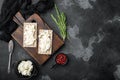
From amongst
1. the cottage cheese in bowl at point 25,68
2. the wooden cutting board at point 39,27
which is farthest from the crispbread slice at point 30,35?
the cottage cheese in bowl at point 25,68

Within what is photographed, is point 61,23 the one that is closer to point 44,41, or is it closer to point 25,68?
point 44,41

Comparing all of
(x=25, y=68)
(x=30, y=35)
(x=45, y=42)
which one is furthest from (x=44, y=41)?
(x=25, y=68)

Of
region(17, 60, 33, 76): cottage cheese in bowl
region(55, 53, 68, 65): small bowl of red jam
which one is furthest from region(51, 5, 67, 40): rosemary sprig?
region(17, 60, 33, 76): cottage cheese in bowl

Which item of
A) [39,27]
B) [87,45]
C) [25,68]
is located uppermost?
[39,27]

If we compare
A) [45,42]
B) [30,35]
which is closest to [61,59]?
[45,42]

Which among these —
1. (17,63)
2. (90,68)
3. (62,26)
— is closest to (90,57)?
(90,68)

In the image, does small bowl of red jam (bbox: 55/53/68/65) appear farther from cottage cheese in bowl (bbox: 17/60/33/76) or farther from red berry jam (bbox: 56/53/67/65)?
cottage cheese in bowl (bbox: 17/60/33/76)

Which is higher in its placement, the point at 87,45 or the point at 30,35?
the point at 30,35

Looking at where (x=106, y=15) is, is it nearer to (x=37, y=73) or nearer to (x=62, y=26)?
(x=62, y=26)

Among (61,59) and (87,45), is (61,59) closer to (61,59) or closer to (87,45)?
(61,59)
